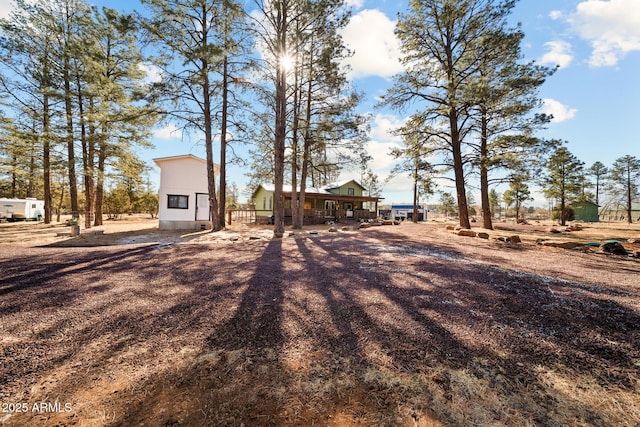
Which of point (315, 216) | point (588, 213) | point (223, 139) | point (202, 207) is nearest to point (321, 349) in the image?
point (223, 139)

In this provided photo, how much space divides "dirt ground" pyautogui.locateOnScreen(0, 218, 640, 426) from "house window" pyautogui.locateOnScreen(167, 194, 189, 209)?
37.3 ft

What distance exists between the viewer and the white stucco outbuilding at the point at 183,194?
14.9 metres

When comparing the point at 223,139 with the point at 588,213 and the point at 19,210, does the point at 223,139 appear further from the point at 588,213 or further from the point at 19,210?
the point at 588,213

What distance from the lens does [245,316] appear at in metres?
2.91

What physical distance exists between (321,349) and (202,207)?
1580 centimetres

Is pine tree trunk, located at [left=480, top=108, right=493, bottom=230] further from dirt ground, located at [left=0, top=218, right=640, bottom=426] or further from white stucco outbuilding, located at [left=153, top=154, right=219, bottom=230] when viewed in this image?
white stucco outbuilding, located at [left=153, top=154, right=219, bottom=230]

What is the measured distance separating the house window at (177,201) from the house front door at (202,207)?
0.63 meters

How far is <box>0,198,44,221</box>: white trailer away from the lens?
808 inches

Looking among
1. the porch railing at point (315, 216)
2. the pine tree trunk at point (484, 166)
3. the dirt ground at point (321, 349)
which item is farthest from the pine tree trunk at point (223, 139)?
the pine tree trunk at point (484, 166)

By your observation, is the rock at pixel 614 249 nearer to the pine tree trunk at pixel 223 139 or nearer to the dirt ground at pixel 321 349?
the dirt ground at pixel 321 349

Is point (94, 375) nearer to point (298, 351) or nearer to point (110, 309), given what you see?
point (110, 309)

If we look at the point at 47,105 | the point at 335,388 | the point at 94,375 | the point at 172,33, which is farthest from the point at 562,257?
the point at 47,105

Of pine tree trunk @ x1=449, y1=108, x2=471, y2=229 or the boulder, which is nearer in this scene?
the boulder

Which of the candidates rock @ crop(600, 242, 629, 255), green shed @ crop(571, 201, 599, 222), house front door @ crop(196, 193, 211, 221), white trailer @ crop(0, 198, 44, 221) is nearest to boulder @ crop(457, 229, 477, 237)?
rock @ crop(600, 242, 629, 255)
